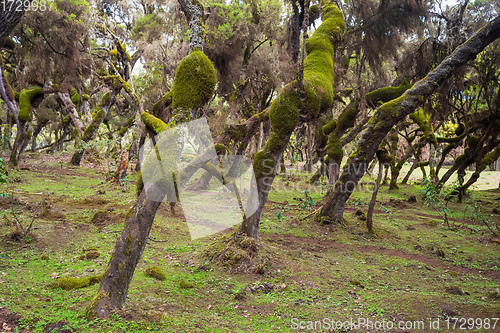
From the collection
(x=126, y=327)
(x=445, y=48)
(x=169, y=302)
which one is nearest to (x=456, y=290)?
(x=169, y=302)

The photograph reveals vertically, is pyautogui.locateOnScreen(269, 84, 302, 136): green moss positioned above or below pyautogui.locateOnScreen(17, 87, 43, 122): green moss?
below

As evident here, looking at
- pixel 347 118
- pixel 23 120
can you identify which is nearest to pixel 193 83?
pixel 347 118

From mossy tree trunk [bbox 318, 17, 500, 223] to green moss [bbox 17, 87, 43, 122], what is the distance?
11570 millimetres

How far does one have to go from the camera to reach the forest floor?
12.3 ft

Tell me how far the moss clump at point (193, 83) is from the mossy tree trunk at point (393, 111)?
5.14 meters

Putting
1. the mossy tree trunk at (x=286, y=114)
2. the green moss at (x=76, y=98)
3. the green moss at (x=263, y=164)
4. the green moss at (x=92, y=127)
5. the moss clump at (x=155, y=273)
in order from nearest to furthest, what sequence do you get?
the moss clump at (x=155, y=273), the mossy tree trunk at (x=286, y=114), the green moss at (x=263, y=164), the green moss at (x=92, y=127), the green moss at (x=76, y=98)

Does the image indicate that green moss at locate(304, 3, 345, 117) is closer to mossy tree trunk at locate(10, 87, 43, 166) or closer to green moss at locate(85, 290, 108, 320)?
green moss at locate(85, 290, 108, 320)

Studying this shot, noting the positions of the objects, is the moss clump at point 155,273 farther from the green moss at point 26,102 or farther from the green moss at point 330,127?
the green moss at point 26,102

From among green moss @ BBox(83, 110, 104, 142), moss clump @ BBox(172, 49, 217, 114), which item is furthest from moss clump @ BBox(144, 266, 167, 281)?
green moss @ BBox(83, 110, 104, 142)

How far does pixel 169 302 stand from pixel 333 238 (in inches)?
197

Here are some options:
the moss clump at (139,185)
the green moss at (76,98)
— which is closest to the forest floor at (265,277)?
the moss clump at (139,185)

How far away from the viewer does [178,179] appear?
3.56 meters

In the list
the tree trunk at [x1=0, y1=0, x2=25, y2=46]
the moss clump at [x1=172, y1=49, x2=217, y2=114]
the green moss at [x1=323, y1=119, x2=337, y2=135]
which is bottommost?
the moss clump at [x1=172, y1=49, x2=217, y2=114]

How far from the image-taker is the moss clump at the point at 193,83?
12.1 feet
